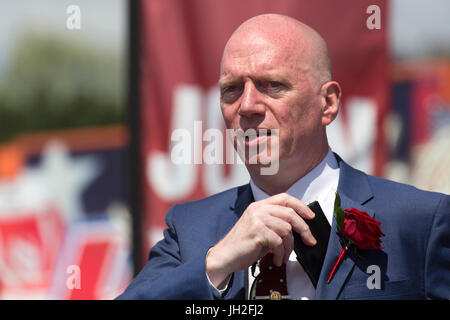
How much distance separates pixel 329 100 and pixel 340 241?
53cm

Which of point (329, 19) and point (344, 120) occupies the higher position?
point (329, 19)

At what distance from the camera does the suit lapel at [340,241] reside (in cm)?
259

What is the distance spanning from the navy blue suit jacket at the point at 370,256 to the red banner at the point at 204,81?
2.85 m

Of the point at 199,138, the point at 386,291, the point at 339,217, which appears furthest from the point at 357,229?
the point at 199,138

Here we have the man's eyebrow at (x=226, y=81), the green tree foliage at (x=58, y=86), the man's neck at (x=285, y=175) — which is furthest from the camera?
the green tree foliage at (x=58, y=86)

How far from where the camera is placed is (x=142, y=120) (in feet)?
19.4

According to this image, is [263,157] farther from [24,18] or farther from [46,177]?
[24,18]

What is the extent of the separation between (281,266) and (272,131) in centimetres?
47

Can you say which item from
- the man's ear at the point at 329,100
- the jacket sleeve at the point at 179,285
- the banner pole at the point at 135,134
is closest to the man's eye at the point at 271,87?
the man's ear at the point at 329,100

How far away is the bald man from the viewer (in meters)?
2.55

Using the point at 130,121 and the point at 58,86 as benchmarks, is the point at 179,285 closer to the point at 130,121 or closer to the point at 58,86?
the point at 130,121

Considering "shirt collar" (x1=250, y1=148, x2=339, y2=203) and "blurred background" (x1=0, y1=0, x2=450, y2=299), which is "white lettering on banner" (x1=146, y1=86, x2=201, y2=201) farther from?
"shirt collar" (x1=250, y1=148, x2=339, y2=203)

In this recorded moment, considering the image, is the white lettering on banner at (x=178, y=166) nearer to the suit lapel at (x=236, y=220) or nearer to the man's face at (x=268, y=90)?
the suit lapel at (x=236, y=220)
